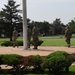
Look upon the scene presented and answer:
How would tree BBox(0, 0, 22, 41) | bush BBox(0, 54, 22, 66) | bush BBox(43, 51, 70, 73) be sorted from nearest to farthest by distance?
bush BBox(43, 51, 70, 73) < bush BBox(0, 54, 22, 66) < tree BBox(0, 0, 22, 41)

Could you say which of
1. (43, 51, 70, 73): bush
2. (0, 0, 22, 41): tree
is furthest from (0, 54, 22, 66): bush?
(0, 0, 22, 41): tree

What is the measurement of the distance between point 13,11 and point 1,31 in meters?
5.14

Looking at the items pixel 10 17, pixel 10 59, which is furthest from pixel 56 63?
pixel 10 17

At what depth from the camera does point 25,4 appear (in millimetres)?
23547

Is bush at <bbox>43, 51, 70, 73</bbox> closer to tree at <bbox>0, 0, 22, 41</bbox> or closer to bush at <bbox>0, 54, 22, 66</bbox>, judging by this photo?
bush at <bbox>0, 54, 22, 66</bbox>

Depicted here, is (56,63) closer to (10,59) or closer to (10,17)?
(10,59)

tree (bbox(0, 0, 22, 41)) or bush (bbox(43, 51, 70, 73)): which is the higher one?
tree (bbox(0, 0, 22, 41))

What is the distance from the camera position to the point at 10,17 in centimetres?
6300

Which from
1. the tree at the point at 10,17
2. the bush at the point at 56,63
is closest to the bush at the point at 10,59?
the bush at the point at 56,63

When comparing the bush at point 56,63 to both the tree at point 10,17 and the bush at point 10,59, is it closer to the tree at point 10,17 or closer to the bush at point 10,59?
the bush at point 10,59

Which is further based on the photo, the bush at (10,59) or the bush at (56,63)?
the bush at (10,59)

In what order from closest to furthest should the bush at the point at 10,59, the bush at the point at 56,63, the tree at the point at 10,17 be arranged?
the bush at the point at 56,63 < the bush at the point at 10,59 < the tree at the point at 10,17

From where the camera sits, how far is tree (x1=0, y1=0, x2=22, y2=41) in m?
62.7

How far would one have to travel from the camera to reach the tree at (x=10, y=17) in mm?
62688
